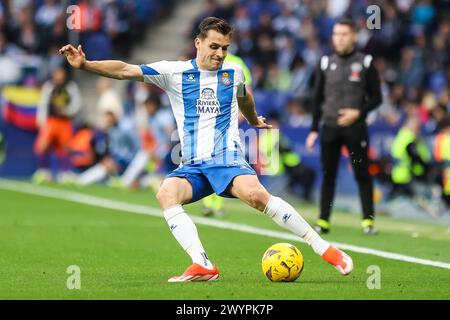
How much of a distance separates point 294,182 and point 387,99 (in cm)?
360

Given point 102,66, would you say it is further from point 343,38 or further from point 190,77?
point 343,38

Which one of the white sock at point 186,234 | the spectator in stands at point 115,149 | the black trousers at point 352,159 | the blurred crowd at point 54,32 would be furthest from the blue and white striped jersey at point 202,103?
the blurred crowd at point 54,32

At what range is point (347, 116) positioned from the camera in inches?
525

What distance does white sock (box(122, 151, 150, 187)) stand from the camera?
22.2 m

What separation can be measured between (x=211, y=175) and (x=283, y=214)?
2.17ft

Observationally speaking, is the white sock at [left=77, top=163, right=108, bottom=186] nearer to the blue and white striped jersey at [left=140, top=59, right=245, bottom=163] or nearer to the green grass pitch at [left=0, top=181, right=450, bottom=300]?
the green grass pitch at [left=0, top=181, right=450, bottom=300]

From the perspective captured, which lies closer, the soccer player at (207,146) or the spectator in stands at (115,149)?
the soccer player at (207,146)

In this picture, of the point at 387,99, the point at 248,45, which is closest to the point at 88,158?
the point at 248,45

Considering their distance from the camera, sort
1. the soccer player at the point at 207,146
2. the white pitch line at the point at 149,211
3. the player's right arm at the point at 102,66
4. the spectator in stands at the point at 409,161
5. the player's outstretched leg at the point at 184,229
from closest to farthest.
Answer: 1. the player's right arm at the point at 102,66
2. the player's outstretched leg at the point at 184,229
3. the soccer player at the point at 207,146
4. the white pitch line at the point at 149,211
5. the spectator in stands at the point at 409,161

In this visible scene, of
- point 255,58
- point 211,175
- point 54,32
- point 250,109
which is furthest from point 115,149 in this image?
point 211,175

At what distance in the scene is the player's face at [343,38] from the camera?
13297mm

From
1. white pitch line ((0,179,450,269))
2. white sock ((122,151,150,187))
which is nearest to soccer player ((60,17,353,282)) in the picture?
white pitch line ((0,179,450,269))

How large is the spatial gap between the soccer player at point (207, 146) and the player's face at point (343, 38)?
4091mm

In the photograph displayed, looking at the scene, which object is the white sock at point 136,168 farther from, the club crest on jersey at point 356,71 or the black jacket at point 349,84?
the club crest on jersey at point 356,71
